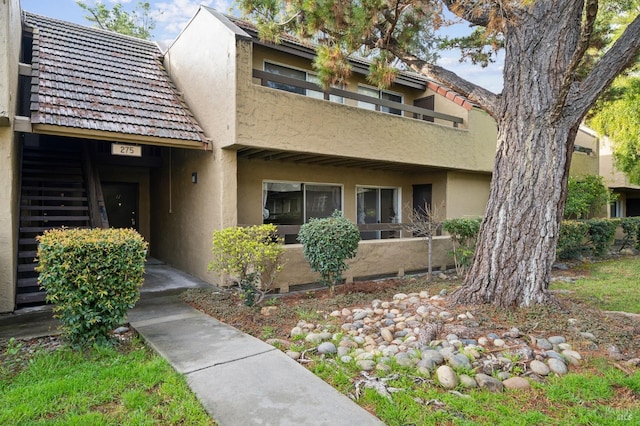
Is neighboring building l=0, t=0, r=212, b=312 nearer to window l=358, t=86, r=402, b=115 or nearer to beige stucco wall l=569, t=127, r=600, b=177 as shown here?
window l=358, t=86, r=402, b=115

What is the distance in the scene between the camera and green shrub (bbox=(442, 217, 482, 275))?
9.23 meters

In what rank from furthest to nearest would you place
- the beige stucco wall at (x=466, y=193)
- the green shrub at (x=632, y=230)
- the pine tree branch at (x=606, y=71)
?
the green shrub at (x=632, y=230)
the beige stucco wall at (x=466, y=193)
the pine tree branch at (x=606, y=71)

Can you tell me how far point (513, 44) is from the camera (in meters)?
5.97

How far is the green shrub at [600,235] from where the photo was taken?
490 inches

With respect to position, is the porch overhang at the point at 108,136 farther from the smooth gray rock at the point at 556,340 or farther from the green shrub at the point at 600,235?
the green shrub at the point at 600,235

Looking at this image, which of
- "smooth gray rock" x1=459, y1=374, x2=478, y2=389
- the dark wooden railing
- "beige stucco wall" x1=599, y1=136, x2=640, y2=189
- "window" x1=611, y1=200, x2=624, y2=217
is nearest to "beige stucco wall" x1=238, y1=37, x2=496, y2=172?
the dark wooden railing

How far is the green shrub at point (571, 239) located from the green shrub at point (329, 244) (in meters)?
Answer: 7.53

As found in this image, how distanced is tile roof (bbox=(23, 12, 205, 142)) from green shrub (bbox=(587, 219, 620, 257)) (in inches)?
493

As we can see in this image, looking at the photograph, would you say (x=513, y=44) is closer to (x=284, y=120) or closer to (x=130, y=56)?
(x=284, y=120)

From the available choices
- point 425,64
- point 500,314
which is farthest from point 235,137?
point 500,314

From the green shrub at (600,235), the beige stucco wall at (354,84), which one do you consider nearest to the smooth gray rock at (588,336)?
the beige stucco wall at (354,84)

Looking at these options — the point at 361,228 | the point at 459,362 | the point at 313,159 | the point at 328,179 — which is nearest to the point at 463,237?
the point at 361,228

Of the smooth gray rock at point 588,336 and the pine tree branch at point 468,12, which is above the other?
the pine tree branch at point 468,12

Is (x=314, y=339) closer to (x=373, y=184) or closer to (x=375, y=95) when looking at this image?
(x=373, y=184)
